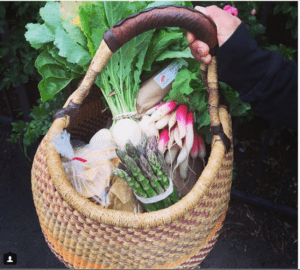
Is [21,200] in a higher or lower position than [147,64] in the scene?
lower

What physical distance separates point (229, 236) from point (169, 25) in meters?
1.55

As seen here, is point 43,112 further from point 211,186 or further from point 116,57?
point 211,186

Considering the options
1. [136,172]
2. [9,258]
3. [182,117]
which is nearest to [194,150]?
[182,117]

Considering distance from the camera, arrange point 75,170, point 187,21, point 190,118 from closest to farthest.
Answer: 1. point 187,21
2. point 75,170
3. point 190,118

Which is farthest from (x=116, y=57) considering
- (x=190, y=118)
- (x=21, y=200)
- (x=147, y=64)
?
(x=21, y=200)

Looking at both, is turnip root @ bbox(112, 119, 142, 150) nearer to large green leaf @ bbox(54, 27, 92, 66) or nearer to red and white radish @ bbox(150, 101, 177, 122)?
red and white radish @ bbox(150, 101, 177, 122)

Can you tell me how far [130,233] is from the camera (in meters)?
1.20

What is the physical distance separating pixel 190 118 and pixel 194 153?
17cm

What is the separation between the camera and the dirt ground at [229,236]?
2068 mm

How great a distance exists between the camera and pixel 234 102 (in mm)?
1638

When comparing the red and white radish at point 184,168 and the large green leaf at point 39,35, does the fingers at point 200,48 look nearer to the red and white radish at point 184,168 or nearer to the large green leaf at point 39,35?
the red and white radish at point 184,168

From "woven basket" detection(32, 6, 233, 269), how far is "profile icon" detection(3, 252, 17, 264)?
812mm

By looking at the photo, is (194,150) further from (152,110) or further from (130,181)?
(130,181)

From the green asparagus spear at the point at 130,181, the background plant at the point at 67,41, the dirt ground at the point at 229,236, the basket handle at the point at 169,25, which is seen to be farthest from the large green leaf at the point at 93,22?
the dirt ground at the point at 229,236
